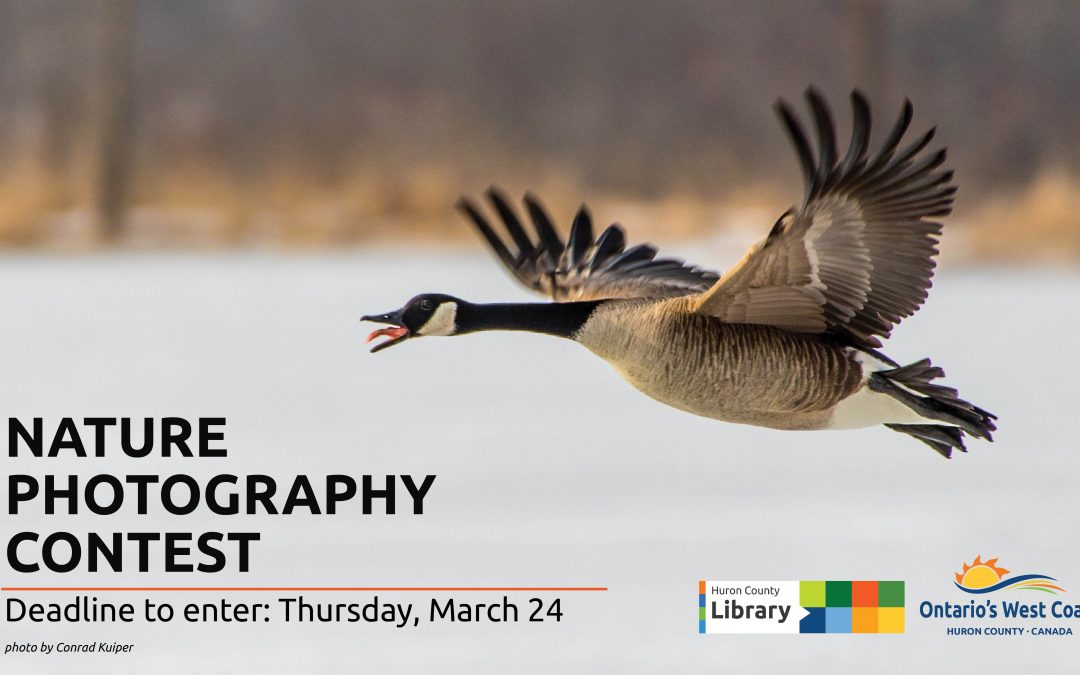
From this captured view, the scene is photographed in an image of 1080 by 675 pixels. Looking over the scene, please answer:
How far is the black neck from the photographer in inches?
100

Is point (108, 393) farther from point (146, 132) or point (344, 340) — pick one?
point (146, 132)

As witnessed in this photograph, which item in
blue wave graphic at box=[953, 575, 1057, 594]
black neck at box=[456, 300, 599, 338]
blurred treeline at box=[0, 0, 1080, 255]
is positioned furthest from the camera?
blurred treeline at box=[0, 0, 1080, 255]

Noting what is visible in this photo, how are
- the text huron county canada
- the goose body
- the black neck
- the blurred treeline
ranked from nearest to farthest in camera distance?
the goose body → the black neck → the text huron county canada → the blurred treeline

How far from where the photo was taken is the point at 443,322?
2729 mm

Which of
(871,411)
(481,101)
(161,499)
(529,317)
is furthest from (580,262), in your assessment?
(481,101)

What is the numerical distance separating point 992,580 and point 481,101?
778 centimetres

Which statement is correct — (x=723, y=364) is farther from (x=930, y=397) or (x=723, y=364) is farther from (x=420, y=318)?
(x=420, y=318)

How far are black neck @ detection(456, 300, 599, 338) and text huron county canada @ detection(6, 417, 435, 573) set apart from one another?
0.95 m

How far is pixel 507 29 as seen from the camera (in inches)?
430

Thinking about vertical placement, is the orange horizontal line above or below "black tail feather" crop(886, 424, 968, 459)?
below

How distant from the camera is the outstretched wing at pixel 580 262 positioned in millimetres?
3002

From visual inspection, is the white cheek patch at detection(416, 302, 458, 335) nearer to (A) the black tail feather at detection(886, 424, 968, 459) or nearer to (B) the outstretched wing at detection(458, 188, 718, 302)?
(B) the outstretched wing at detection(458, 188, 718, 302)

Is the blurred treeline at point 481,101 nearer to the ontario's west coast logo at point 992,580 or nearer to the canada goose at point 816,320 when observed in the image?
the ontario's west coast logo at point 992,580

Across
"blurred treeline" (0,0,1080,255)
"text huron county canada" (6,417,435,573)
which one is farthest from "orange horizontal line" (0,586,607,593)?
"blurred treeline" (0,0,1080,255)
